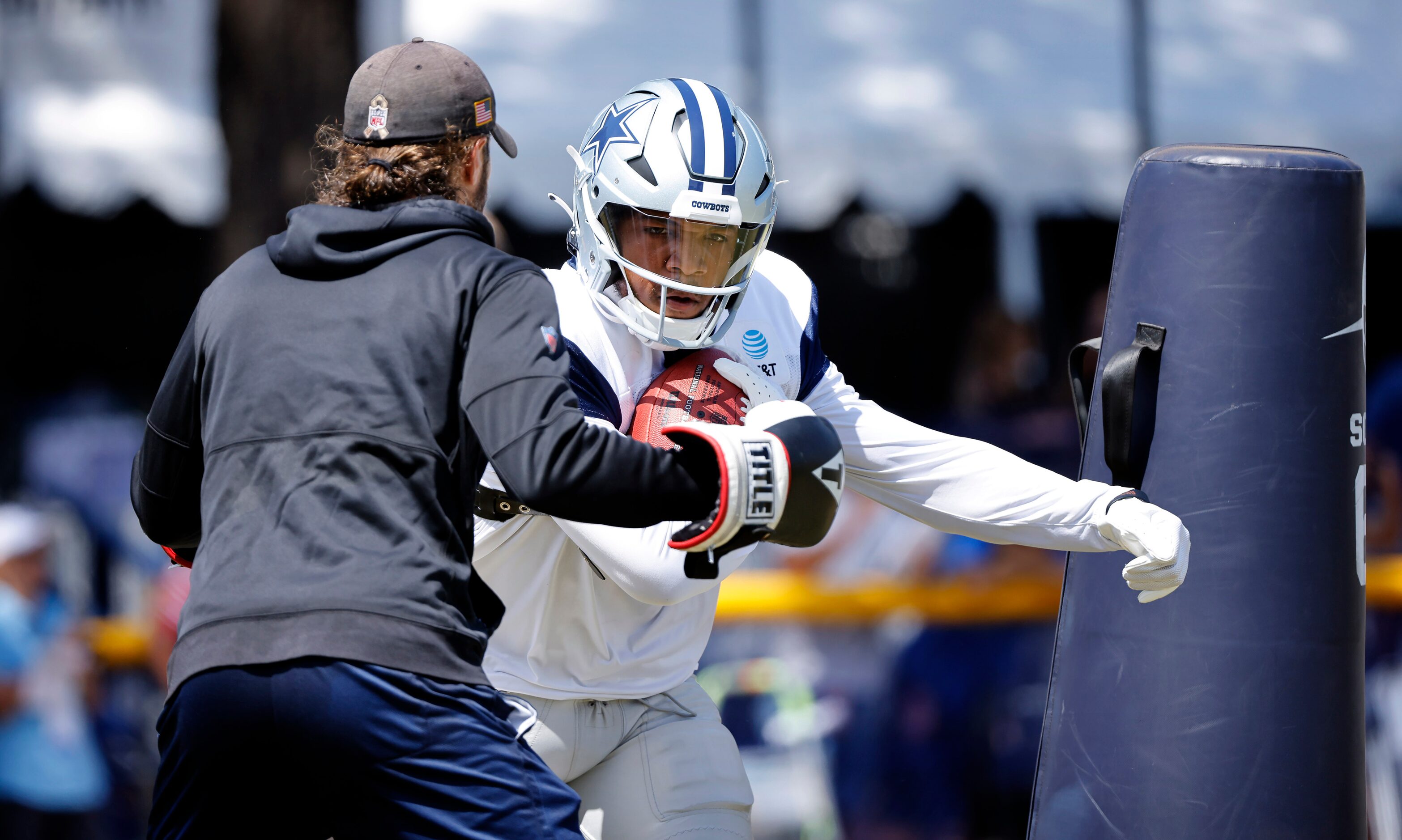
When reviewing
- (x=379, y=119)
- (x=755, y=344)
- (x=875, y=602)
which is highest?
(x=379, y=119)

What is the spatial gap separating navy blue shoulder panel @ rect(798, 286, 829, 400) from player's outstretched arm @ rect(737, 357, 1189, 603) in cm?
2

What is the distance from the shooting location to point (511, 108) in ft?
26.0

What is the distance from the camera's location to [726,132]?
9.30 ft

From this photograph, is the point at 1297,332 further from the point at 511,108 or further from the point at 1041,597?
the point at 511,108

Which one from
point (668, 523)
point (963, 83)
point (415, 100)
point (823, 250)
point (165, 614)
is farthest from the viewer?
point (963, 83)

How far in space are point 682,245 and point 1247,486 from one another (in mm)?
1407

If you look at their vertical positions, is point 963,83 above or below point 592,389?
above

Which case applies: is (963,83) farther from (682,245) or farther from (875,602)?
(682,245)

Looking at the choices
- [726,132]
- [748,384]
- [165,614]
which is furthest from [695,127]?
[165,614]

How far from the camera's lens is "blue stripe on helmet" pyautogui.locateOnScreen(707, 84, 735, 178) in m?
2.80

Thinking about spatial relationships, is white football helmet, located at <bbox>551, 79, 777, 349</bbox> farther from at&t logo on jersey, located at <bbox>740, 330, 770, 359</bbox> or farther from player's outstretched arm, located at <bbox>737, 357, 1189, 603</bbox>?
player's outstretched arm, located at <bbox>737, 357, 1189, 603</bbox>

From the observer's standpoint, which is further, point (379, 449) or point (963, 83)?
point (963, 83)

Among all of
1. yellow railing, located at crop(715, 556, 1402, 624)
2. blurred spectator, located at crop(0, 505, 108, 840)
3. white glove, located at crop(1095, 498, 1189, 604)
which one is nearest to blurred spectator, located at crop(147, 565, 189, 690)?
blurred spectator, located at crop(0, 505, 108, 840)

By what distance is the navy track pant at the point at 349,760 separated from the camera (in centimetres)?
202
